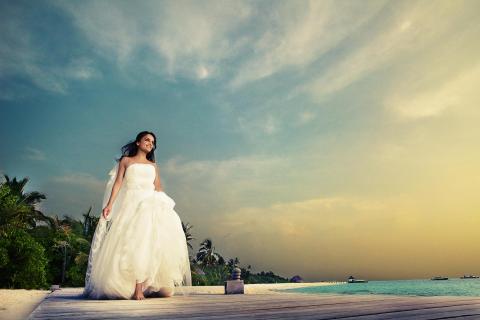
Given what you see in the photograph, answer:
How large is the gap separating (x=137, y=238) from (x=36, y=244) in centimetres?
2532

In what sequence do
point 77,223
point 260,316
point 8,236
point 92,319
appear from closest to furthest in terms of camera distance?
point 92,319 → point 260,316 → point 8,236 → point 77,223

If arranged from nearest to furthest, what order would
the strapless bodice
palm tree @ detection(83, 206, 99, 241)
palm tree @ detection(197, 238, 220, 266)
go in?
the strapless bodice < palm tree @ detection(83, 206, 99, 241) < palm tree @ detection(197, 238, 220, 266)

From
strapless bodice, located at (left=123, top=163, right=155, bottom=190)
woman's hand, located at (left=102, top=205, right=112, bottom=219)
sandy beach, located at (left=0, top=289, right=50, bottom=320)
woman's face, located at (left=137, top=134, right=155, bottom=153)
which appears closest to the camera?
woman's hand, located at (left=102, top=205, right=112, bottom=219)

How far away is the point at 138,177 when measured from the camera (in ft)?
20.1

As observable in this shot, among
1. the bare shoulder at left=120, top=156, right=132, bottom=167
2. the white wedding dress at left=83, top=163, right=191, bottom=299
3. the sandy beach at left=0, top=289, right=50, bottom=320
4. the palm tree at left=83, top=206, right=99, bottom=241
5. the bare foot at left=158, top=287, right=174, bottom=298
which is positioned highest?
the palm tree at left=83, top=206, right=99, bottom=241

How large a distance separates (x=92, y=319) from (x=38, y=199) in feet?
126

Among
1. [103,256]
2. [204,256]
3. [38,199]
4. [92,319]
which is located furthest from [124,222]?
[204,256]

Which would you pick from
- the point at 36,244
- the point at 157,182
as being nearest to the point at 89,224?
the point at 36,244

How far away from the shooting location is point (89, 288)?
5.73 metres

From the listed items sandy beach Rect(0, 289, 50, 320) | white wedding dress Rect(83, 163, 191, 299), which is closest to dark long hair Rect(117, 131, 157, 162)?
white wedding dress Rect(83, 163, 191, 299)

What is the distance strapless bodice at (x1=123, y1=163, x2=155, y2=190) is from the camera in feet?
20.1

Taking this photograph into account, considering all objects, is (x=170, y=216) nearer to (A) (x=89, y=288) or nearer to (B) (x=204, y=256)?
(A) (x=89, y=288)

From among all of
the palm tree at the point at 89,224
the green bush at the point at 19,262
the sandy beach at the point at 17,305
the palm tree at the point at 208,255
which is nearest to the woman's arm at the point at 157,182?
the sandy beach at the point at 17,305

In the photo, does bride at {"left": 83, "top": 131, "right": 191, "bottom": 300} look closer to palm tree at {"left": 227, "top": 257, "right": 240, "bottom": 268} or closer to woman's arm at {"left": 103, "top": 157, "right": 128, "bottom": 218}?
woman's arm at {"left": 103, "top": 157, "right": 128, "bottom": 218}
